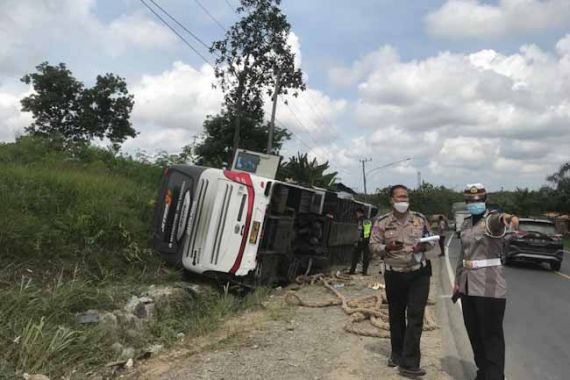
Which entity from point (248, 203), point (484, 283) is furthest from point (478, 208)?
point (248, 203)

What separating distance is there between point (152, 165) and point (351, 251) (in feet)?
23.0

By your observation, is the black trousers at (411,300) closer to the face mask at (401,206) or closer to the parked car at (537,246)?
the face mask at (401,206)

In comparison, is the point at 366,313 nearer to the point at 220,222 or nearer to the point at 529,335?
the point at 529,335

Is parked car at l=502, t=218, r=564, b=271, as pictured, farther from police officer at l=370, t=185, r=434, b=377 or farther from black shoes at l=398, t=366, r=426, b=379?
black shoes at l=398, t=366, r=426, b=379

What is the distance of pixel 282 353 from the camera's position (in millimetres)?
6285

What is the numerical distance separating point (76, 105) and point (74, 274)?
79.8ft

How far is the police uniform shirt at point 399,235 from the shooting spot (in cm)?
553

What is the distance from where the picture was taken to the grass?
555cm

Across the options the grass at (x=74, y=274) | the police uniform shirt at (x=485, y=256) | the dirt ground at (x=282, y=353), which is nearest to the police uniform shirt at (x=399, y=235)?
the police uniform shirt at (x=485, y=256)

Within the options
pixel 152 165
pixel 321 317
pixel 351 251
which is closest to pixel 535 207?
pixel 351 251

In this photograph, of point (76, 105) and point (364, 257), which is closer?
point (364, 257)

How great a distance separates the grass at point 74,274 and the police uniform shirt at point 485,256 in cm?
362

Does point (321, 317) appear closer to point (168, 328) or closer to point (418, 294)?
point (168, 328)

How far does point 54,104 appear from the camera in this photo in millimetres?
29141
